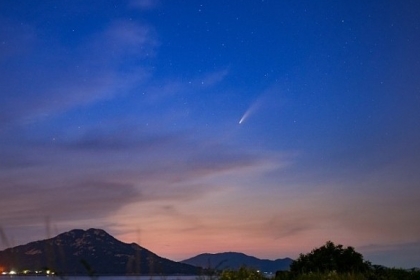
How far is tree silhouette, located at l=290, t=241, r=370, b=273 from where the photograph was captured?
2719cm

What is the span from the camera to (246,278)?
867 inches

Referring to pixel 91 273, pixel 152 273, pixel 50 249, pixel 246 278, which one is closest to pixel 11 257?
pixel 50 249

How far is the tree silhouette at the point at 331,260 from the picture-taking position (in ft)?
89.2

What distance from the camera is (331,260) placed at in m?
27.5

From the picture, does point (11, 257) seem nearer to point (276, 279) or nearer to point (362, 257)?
point (276, 279)

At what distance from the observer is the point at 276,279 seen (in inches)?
966

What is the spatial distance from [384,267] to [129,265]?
74.3 ft

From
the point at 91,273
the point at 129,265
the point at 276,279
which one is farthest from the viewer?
the point at 276,279

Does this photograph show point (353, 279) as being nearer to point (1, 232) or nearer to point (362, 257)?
point (362, 257)

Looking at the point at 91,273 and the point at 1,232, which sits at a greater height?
the point at 1,232

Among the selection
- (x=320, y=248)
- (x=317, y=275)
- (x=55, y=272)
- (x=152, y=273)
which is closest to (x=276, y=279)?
(x=317, y=275)

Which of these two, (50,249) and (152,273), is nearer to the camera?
(50,249)

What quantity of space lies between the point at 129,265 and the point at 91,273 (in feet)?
3.48

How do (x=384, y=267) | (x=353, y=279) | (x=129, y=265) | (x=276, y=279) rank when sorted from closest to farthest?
(x=129, y=265) → (x=353, y=279) → (x=276, y=279) → (x=384, y=267)
